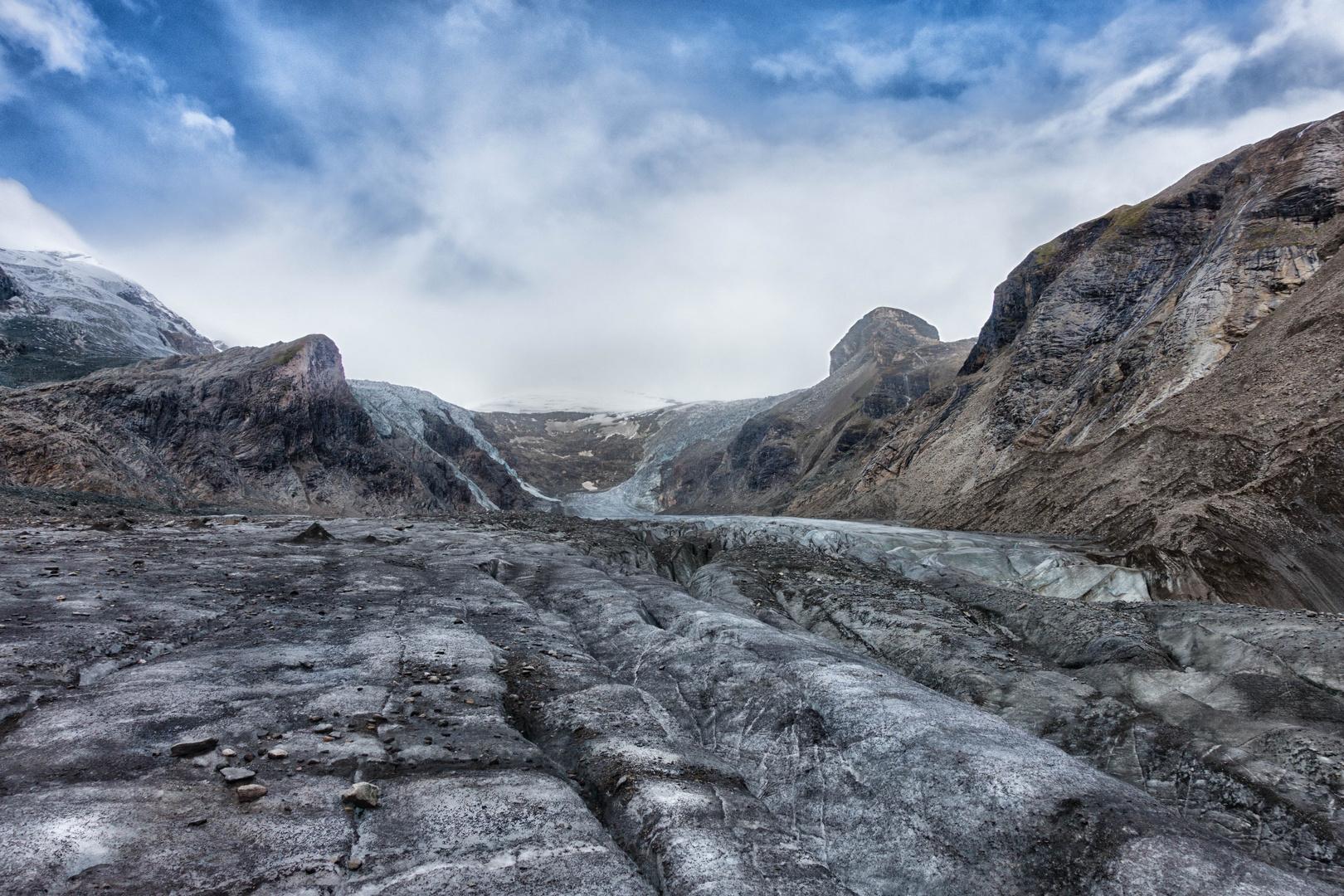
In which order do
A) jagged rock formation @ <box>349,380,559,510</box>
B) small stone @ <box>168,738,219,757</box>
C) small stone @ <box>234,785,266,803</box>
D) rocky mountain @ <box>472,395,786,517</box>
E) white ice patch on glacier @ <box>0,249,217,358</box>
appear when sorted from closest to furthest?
small stone @ <box>234,785,266,803</box>, small stone @ <box>168,738,219,757</box>, white ice patch on glacier @ <box>0,249,217,358</box>, jagged rock formation @ <box>349,380,559,510</box>, rocky mountain @ <box>472,395,786,517</box>

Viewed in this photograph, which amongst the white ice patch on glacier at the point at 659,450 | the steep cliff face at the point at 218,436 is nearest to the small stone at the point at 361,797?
the steep cliff face at the point at 218,436

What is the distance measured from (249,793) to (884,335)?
133194 mm

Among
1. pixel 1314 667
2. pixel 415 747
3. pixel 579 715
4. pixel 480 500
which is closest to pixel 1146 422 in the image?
pixel 1314 667

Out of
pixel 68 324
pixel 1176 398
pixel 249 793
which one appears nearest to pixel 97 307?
pixel 68 324

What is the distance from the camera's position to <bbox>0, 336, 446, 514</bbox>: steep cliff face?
39188 mm

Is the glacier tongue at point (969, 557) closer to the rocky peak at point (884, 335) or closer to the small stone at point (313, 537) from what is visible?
the small stone at point (313, 537)

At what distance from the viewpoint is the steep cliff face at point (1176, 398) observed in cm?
2069

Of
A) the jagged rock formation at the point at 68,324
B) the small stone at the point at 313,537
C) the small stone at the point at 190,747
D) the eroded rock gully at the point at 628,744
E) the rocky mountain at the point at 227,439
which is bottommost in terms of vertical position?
the eroded rock gully at the point at 628,744

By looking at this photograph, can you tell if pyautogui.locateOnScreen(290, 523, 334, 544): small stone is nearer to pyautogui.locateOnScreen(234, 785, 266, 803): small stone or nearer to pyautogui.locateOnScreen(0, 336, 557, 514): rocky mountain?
pyautogui.locateOnScreen(234, 785, 266, 803): small stone

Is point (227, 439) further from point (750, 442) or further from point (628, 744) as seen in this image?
point (750, 442)

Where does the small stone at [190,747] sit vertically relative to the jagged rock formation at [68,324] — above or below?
below

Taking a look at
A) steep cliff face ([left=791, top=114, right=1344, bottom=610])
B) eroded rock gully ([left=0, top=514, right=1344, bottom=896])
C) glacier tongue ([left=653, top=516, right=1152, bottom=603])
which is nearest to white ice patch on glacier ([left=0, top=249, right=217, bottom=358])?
eroded rock gully ([left=0, top=514, right=1344, bottom=896])

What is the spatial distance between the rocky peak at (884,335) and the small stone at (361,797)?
120269 millimetres

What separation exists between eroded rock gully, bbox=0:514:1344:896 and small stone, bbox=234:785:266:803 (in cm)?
14
